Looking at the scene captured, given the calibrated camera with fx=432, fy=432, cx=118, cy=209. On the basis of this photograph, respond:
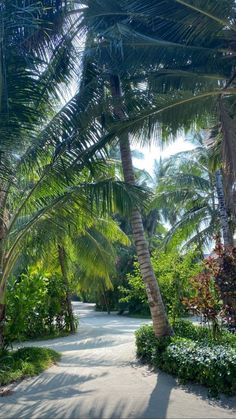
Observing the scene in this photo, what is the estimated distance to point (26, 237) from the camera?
10.0 meters

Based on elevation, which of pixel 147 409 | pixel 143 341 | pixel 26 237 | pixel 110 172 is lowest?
pixel 147 409

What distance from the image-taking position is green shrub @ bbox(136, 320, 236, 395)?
6465 millimetres

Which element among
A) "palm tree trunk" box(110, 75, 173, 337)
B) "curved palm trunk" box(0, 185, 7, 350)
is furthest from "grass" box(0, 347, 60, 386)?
"palm tree trunk" box(110, 75, 173, 337)

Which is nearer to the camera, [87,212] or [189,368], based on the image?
[189,368]

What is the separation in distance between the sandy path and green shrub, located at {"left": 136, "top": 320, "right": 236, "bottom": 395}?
204 mm

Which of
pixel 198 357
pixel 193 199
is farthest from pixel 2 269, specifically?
pixel 193 199

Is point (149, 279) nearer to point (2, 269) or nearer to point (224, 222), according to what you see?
point (2, 269)

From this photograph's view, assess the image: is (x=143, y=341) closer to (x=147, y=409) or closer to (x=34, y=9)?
(x=147, y=409)

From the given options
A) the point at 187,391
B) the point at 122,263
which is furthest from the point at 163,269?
Result: the point at 122,263

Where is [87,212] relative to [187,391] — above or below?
above

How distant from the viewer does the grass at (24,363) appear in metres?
A: 8.33

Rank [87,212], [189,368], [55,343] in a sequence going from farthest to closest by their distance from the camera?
[55,343], [87,212], [189,368]

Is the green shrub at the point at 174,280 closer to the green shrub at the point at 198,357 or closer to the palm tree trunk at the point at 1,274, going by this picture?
the green shrub at the point at 198,357

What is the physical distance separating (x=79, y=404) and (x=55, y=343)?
8252 mm
